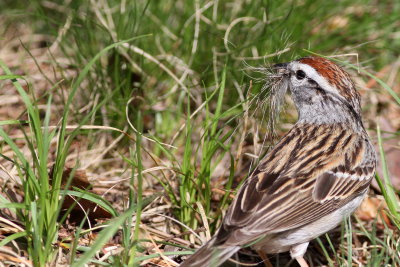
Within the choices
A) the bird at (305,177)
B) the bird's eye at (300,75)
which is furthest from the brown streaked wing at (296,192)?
the bird's eye at (300,75)

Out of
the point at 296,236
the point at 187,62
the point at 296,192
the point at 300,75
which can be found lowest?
the point at 296,236

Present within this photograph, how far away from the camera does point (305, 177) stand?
4055mm

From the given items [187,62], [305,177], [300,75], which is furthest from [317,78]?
[187,62]

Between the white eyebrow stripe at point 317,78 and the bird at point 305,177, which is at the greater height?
the white eyebrow stripe at point 317,78

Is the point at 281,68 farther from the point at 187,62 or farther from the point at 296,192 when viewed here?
the point at 187,62

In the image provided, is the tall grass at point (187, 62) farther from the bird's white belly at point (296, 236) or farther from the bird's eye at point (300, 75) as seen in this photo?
the bird's white belly at point (296, 236)

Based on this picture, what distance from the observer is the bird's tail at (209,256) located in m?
3.55

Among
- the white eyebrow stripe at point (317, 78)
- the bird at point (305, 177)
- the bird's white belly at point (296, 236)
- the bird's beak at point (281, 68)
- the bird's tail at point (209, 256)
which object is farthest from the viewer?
the bird's beak at point (281, 68)

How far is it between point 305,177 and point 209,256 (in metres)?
0.86

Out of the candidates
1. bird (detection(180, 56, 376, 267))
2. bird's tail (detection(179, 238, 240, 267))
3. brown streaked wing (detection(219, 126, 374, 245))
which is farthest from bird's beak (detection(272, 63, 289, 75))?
bird's tail (detection(179, 238, 240, 267))

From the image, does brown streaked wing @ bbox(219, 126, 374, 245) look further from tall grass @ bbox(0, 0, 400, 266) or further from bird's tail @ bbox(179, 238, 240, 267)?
tall grass @ bbox(0, 0, 400, 266)

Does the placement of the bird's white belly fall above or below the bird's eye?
below

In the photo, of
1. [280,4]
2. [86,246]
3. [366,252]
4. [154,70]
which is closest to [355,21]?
[280,4]

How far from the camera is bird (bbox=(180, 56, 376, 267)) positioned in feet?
12.2
